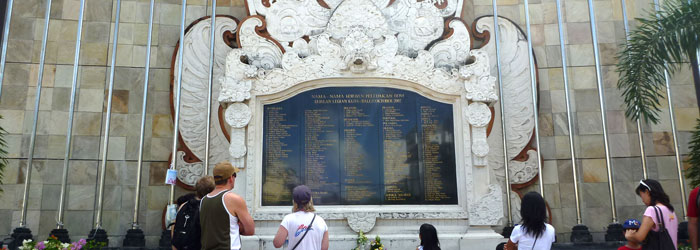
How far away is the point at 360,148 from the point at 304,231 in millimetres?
4478

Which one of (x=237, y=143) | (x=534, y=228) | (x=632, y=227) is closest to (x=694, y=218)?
(x=632, y=227)

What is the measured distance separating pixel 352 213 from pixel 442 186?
1777 mm

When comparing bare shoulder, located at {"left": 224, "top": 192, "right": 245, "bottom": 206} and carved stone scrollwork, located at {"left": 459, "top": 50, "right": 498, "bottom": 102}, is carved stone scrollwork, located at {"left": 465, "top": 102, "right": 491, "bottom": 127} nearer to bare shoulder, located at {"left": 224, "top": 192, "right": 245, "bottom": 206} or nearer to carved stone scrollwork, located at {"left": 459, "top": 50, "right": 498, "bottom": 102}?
carved stone scrollwork, located at {"left": 459, "top": 50, "right": 498, "bottom": 102}

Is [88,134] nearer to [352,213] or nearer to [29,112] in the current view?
[29,112]

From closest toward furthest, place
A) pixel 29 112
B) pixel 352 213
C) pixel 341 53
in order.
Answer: pixel 352 213, pixel 341 53, pixel 29 112

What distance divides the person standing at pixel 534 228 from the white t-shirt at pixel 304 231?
1.98 m

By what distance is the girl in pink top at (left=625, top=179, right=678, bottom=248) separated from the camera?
5.45m

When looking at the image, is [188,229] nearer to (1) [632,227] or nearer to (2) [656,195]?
(1) [632,227]

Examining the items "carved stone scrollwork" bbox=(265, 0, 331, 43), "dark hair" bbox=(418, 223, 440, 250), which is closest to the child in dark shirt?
"dark hair" bbox=(418, 223, 440, 250)

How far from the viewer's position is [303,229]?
16.8ft

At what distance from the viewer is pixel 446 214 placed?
9141 millimetres

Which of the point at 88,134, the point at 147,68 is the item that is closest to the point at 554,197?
the point at 147,68

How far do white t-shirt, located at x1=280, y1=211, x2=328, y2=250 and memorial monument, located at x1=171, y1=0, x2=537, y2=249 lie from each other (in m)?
3.75

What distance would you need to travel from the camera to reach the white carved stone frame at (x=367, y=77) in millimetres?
9148
